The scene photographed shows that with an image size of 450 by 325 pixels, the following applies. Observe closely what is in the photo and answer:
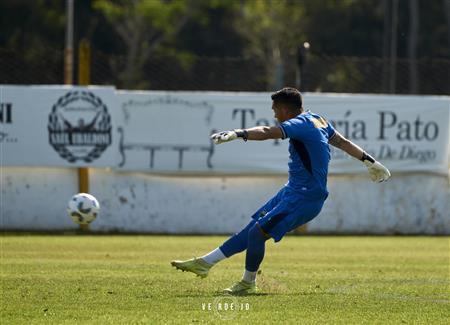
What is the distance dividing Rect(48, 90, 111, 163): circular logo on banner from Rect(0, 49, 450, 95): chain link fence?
1.02 metres

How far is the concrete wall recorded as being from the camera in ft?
63.8

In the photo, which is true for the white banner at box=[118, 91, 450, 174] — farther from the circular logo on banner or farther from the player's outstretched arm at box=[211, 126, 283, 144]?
the player's outstretched arm at box=[211, 126, 283, 144]

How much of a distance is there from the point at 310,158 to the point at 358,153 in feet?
3.10

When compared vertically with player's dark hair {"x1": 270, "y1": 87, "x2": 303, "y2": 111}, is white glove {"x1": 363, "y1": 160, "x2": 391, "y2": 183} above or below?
below

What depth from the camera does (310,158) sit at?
34.5ft

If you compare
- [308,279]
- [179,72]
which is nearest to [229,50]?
[179,72]

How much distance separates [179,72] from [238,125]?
2.15 meters

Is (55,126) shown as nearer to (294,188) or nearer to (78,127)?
(78,127)

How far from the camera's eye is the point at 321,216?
2011 centimetres

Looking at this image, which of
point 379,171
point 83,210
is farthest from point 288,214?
point 83,210

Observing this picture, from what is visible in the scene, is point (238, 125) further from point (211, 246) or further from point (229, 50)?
point (229, 50)

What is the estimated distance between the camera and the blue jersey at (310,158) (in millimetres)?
10414

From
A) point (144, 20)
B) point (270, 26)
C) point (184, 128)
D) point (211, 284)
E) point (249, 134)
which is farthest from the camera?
point (144, 20)

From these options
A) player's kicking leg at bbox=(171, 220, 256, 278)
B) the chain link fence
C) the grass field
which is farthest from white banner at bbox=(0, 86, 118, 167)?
player's kicking leg at bbox=(171, 220, 256, 278)
